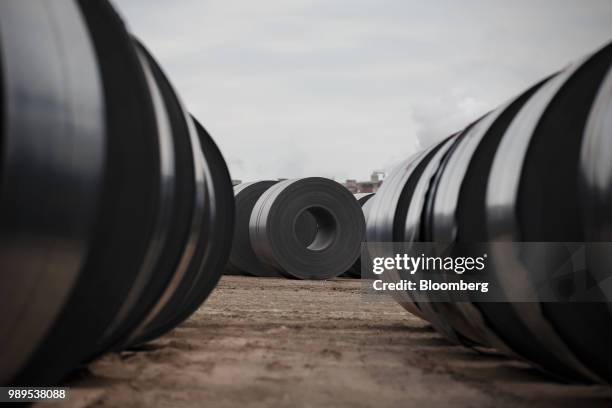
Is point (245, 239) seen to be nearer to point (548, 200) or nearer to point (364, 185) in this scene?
point (548, 200)

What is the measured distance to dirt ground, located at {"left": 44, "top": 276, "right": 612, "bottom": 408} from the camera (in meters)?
4.21

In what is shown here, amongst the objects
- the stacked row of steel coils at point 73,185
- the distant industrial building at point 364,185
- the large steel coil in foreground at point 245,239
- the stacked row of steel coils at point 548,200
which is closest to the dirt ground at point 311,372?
the stacked row of steel coils at point 548,200

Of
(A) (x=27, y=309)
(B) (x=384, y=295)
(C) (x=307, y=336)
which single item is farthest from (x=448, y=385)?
(B) (x=384, y=295)

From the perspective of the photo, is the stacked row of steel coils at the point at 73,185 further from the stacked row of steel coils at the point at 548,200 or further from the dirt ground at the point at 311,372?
the stacked row of steel coils at the point at 548,200

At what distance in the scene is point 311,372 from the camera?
5023 mm

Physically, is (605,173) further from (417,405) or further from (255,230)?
(255,230)

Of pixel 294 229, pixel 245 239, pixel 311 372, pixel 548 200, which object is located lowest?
pixel 311 372

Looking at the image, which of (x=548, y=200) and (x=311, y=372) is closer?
(x=548, y=200)

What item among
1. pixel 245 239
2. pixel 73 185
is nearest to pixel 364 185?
pixel 245 239

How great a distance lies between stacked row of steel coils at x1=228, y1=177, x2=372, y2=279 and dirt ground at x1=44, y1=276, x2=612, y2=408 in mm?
6691

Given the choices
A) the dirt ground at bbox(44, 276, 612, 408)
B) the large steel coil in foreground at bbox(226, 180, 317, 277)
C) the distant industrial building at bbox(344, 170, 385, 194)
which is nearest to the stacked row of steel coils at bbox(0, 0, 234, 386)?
the dirt ground at bbox(44, 276, 612, 408)

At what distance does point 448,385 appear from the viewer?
472cm

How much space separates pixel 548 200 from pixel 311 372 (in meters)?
1.91

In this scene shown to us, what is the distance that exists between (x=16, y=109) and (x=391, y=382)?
3040 millimetres
